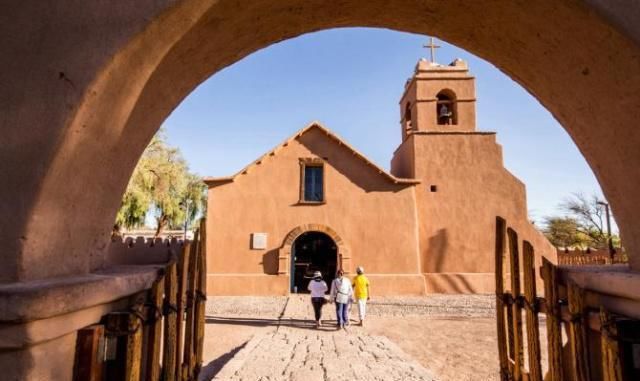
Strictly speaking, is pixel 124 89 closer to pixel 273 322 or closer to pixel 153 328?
pixel 153 328

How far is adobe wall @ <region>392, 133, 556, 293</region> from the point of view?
15.9 metres

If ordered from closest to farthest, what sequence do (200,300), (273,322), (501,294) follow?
(501,294) → (200,300) → (273,322)

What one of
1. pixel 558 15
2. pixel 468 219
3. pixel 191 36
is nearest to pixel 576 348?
pixel 558 15

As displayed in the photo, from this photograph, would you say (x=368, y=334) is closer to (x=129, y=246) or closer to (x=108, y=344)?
(x=129, y=246)

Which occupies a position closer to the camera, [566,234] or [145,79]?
[145,79]

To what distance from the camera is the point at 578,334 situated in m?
2.19

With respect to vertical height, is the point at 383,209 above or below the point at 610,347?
above

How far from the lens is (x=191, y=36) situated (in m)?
2.16

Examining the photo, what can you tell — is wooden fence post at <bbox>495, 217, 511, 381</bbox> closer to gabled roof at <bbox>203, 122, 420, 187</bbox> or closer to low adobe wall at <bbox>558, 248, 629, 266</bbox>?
gabled roof at <bbox>203, 122, 420, 187</bbox>

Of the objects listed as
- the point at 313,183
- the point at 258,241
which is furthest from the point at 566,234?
the point at 258,241

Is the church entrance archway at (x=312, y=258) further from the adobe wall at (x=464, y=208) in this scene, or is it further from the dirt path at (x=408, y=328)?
the adobe wall at (x=464, y=208)

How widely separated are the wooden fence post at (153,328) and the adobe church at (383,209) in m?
13.4

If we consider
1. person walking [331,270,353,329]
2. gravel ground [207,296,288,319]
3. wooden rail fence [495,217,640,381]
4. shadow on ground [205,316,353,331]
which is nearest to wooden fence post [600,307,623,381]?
wooden rail fence [495,217,640,381]

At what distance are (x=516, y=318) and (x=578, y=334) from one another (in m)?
0.72
